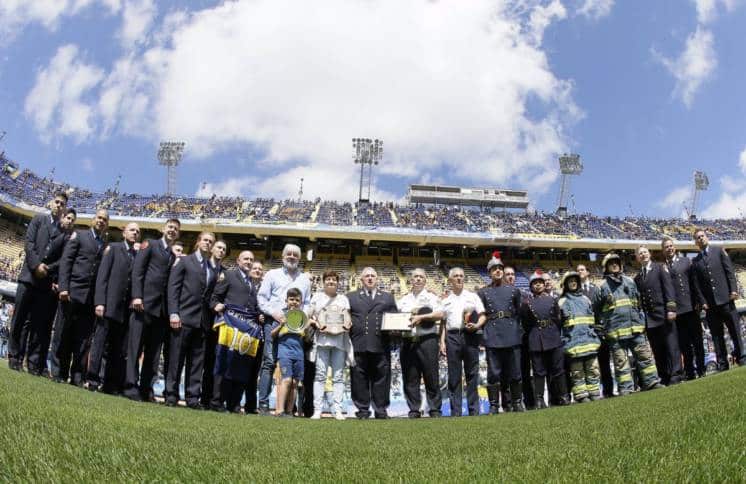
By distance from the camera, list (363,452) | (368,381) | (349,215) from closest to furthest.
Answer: (363,452) < (368,381) < (349,215)

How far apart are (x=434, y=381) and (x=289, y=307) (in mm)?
2195

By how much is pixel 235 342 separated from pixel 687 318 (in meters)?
6.78

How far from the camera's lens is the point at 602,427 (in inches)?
116

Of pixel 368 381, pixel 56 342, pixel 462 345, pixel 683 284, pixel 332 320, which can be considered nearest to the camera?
pixel 56 342

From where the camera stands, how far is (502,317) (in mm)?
6695

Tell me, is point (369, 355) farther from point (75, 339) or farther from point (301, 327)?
point (75, 339)

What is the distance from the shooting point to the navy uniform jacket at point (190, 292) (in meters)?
5.88

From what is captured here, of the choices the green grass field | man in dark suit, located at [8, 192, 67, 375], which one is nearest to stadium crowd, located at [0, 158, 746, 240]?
man in dark suit, located at [8, 192, 67, 375]

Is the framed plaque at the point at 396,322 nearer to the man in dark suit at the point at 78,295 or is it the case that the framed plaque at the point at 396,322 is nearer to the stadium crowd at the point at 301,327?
the stadium crowd at the point at 301,327

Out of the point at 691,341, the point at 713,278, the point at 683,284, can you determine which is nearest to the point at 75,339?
the point at 683,284

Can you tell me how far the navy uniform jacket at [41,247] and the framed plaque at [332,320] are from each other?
11.4 ft

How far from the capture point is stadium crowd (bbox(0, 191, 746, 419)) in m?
5.88

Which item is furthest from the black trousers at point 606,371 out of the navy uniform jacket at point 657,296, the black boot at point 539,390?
the black boot at point 539,390

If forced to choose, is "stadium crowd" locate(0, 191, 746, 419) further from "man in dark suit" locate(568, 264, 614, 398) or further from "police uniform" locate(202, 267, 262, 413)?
"man in dark suit" locate(568, 264, 614, 398)
